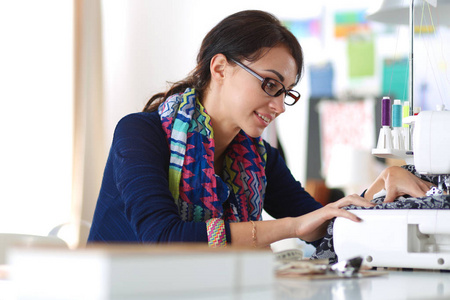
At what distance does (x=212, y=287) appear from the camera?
0.53m

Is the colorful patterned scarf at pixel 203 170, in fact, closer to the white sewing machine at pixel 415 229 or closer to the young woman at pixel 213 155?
the young woman at pixel 213 155

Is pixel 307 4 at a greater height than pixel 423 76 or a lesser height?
greater

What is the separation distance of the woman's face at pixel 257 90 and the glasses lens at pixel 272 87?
11 mm

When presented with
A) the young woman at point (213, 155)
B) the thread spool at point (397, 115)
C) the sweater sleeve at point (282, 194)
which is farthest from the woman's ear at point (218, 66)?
the thread spool at point (397, 115)

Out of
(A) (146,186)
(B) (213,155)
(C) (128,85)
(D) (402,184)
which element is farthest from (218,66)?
Answer: (C) (128,85)

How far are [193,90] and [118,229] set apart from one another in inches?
18.9

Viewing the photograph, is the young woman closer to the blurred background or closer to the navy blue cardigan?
the navy blue cardigan

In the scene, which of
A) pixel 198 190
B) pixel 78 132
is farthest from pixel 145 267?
pixel 78 132

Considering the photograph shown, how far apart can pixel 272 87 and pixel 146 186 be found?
19.4 inches

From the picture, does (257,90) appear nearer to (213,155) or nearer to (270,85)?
(270,85)

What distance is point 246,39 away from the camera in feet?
5.70

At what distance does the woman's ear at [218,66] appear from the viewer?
1778 mm

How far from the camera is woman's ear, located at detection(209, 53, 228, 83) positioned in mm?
1778

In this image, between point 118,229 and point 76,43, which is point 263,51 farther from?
point 76,43
